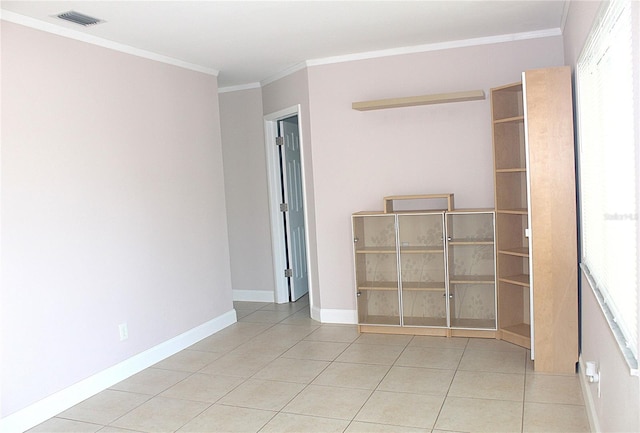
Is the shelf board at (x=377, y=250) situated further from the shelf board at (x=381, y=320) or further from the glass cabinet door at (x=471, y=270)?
the shelf board at (x=381, y=320)

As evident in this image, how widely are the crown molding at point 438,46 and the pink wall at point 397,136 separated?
41mm

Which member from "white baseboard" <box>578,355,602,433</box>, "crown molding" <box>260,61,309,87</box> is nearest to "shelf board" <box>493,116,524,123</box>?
"white baseboard" <box>578,355,602,433</box>

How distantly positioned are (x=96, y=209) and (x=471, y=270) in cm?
308

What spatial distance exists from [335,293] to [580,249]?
2.37m

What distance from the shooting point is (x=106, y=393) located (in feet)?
12.5

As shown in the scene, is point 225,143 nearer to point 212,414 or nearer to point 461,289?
point 461,289

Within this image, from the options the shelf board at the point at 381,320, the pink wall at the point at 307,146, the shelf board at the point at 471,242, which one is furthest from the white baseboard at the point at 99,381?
the shelf board at the point at 471,242

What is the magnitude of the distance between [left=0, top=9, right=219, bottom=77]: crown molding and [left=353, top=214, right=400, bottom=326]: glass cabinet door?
6.75ft

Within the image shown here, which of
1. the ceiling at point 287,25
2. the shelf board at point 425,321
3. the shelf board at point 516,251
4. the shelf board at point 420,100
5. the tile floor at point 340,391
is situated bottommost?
the tile floor at point 340,391

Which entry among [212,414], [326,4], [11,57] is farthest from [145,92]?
[212,414]

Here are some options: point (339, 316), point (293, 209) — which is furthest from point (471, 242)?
point (293, 209)

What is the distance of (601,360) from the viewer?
2.65m

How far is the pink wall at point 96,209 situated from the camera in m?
3.33

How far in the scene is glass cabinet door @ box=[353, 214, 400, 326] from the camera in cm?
500
